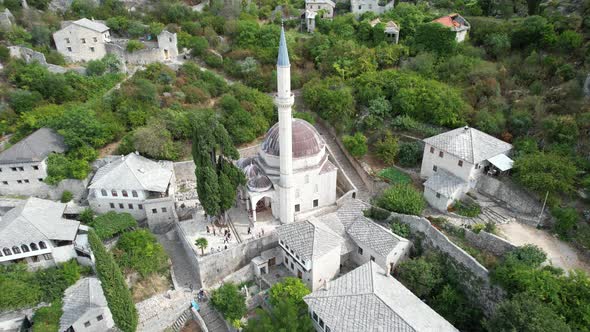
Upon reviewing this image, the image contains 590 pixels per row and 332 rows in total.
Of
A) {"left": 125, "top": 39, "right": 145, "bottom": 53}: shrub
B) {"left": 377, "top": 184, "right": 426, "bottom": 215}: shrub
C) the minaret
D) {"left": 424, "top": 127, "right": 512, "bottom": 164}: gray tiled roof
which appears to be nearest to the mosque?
the minaret

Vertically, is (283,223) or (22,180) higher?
(22,180)

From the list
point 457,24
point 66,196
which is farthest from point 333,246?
point 457,24

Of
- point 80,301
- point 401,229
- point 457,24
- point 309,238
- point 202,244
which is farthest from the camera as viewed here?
point 457,24

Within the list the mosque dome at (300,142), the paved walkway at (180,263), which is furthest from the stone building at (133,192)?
the mosque dome at (300,142)

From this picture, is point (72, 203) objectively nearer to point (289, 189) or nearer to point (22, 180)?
point (22, 180)

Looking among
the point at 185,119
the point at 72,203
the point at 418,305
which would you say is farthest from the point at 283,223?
the point at 72,203

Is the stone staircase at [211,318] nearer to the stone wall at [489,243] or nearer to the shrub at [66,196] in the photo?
the shrub at [66,196]

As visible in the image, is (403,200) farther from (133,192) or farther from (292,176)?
(133,192)

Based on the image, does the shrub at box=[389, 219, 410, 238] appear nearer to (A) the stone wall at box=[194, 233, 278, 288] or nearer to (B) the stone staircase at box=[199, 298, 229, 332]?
(A) the stone wall at box=[194, 233, 278, 288]
